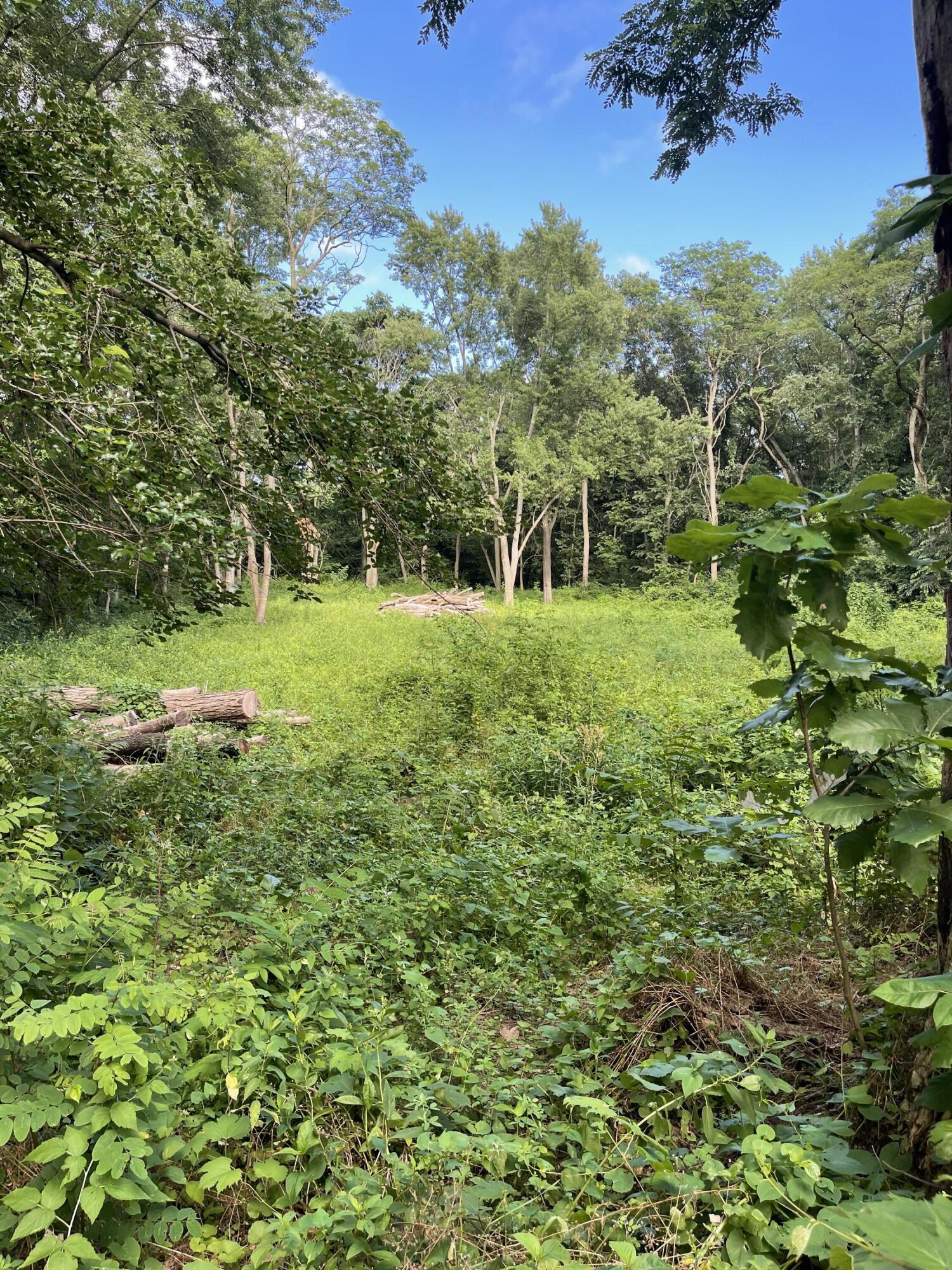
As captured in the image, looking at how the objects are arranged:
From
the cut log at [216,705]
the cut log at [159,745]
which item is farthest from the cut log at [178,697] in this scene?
the cut log at [159,745]

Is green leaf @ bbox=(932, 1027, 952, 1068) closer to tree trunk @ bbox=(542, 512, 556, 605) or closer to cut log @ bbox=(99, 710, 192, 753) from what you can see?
cut log @ bbox=(99, 710, 192, 753)

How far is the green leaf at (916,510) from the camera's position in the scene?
1528 mm

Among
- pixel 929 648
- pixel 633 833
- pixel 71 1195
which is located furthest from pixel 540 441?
pixel 71 1195

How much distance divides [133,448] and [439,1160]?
337 centimetres

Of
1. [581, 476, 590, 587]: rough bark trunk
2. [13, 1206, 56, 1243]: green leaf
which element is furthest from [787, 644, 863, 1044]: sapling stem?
[581, 476, 590, 587]: rough bark trunk

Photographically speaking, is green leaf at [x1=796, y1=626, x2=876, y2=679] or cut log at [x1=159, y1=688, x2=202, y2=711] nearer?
green leaf at [x1=796, y1=626, x2=876, y2=679]

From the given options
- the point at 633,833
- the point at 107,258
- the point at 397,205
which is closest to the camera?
the point at 633,833

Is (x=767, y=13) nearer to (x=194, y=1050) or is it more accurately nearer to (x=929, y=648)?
(x=194, y=1050)

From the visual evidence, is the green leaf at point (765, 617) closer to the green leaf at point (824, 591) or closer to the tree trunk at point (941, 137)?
the green leaf at point (824, 591)

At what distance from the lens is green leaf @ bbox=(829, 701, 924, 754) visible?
1.45m

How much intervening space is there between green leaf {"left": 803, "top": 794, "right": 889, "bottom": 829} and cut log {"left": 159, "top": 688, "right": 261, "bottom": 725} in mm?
7821

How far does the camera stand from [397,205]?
24.7m

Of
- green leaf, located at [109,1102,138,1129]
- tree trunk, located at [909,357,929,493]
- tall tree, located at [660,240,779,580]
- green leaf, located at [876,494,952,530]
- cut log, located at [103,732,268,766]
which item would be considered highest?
tall tree, located at [660,240,779,580]

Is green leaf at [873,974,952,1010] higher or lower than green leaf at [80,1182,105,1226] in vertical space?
higher
